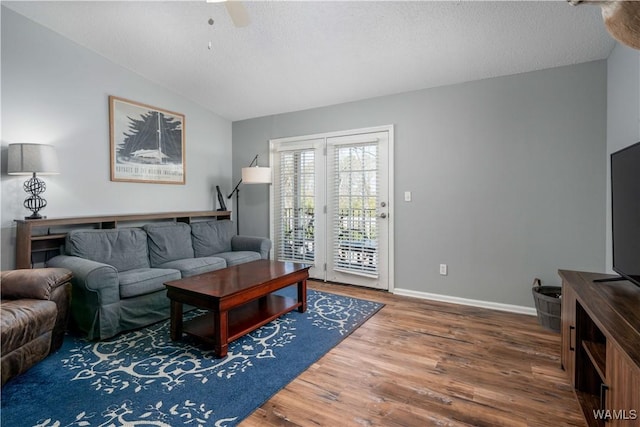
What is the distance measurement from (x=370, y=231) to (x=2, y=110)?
3.80 metres

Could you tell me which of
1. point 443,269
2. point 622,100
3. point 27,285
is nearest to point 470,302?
point 443,269

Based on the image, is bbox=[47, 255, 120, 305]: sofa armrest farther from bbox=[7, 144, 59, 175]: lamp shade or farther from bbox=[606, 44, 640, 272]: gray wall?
bbox=[606, 44, 640, 272]: gray wall

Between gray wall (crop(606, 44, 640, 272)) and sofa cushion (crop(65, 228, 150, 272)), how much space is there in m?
4.35

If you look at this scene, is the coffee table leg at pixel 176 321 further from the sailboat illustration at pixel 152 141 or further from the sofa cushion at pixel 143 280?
the sailboat illustration at pixel 152 141

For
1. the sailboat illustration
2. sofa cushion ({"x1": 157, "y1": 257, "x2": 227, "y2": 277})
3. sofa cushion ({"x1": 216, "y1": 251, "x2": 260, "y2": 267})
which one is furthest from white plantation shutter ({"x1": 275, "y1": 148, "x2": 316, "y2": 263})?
the sailboat illustration

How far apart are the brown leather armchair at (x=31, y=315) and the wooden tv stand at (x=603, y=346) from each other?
9.60 ft

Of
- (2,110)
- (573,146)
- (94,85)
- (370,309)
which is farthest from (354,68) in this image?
(2,110)

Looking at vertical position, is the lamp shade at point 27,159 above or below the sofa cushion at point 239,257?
above

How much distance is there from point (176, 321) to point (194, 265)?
0.94 metres

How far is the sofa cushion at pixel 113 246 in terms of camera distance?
2979 mm

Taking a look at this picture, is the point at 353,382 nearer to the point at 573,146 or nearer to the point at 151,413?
the point at 151,413

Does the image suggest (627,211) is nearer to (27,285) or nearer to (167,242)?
(27,285)

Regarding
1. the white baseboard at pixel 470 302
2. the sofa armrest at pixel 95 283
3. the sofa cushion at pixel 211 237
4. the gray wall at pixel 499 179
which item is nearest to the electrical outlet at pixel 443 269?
the gray wall at pixel 499 179

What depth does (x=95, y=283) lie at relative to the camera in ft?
8.15
